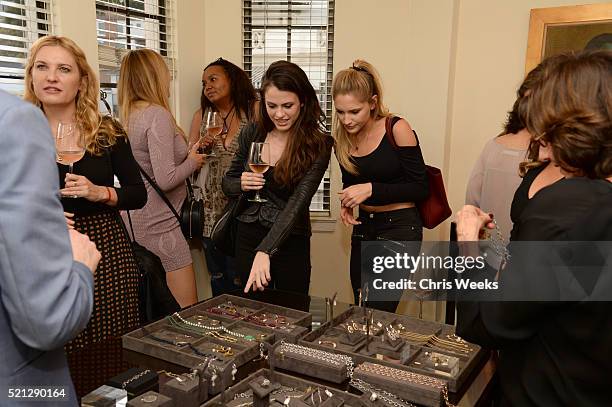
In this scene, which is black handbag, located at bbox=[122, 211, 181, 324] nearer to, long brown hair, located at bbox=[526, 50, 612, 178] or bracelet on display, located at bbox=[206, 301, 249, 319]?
Answer: bracelet on display, located at bbox=[206, 301, 249, 319]

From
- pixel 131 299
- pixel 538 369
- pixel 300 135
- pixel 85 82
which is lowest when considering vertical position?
pixel 131 299

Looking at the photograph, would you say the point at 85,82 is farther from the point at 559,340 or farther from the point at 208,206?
the point at 559,340

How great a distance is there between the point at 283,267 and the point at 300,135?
60 cm

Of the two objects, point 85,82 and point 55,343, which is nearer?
point 55,343

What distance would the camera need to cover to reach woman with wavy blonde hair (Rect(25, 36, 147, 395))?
1.98m

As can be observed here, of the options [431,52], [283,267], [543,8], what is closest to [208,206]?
[283,267]

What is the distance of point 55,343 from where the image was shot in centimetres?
86

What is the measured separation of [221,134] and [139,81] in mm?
744

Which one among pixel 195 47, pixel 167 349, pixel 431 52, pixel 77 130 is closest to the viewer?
pixel 167 349

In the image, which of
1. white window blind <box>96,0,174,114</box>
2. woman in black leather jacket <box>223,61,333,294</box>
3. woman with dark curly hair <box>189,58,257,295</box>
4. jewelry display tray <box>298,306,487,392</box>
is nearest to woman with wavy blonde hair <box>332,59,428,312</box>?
woman in black leather jacket <box>223,61,333,294</box>

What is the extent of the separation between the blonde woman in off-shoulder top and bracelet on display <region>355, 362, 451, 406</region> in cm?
168

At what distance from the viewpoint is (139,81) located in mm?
2754

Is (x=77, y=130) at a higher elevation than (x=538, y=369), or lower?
higher

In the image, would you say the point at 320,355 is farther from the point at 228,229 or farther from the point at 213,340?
the point at 228,229
